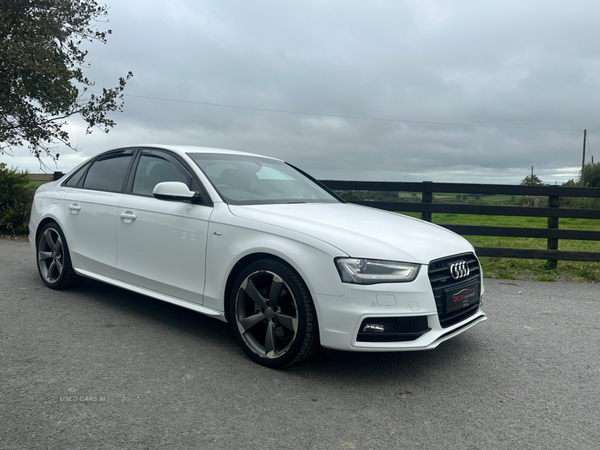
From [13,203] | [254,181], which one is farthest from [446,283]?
[13,203]

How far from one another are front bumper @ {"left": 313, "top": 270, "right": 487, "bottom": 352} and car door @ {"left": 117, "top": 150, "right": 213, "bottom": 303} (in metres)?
1.17

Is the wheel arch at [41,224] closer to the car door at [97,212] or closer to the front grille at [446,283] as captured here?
the car door at [97,212]

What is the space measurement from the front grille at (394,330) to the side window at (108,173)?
2.89 metres

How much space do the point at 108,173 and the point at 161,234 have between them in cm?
136

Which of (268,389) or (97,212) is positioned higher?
(97,212)

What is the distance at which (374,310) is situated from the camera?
9.93ft

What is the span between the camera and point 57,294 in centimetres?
527

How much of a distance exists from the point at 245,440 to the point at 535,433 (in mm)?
1553

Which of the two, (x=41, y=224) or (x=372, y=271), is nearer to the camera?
(x=372, y=271)

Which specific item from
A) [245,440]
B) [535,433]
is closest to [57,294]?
[245,440]

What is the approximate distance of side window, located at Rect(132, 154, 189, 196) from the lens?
4332mm

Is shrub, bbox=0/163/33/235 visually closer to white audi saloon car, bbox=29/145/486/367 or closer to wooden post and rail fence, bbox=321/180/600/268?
white audi saloon car, bbox=29/145/486/367

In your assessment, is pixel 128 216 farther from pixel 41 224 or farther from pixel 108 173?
pixel 41 224

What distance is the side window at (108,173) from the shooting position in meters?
4.82
